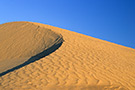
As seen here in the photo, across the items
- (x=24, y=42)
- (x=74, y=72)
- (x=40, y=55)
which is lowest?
(x=74, y=72)

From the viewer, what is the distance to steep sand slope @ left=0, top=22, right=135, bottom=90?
28.7 feet

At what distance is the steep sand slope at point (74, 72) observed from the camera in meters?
8.74

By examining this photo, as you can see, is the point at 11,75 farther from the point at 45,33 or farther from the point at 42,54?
the point at 45,33

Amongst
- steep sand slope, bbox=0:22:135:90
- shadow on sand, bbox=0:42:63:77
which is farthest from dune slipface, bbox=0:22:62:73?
steep sand slope, bbox=0:22:135:90

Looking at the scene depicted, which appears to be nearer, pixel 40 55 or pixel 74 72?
pixel 74 72

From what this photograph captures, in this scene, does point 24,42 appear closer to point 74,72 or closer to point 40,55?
point 40,55

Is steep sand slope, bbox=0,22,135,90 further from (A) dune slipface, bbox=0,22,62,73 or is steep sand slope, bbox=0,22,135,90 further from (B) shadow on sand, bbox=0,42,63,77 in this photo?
(A) dune slipface, bbox=0,22,62,73

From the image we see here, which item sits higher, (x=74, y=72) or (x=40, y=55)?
(x=40, y=55)

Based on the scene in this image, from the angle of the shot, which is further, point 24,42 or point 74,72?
point 24,42

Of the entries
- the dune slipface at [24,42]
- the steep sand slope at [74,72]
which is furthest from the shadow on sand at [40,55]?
the steep sand slope at [74,72]

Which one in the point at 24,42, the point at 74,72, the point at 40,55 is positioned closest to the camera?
the point at 74,72

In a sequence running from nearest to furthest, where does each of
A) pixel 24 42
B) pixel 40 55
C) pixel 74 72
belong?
pixel 74 72 < pixel 40 55 < pixel 24 42

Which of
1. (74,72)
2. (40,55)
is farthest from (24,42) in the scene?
(74,72)

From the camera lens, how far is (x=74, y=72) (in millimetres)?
10164
